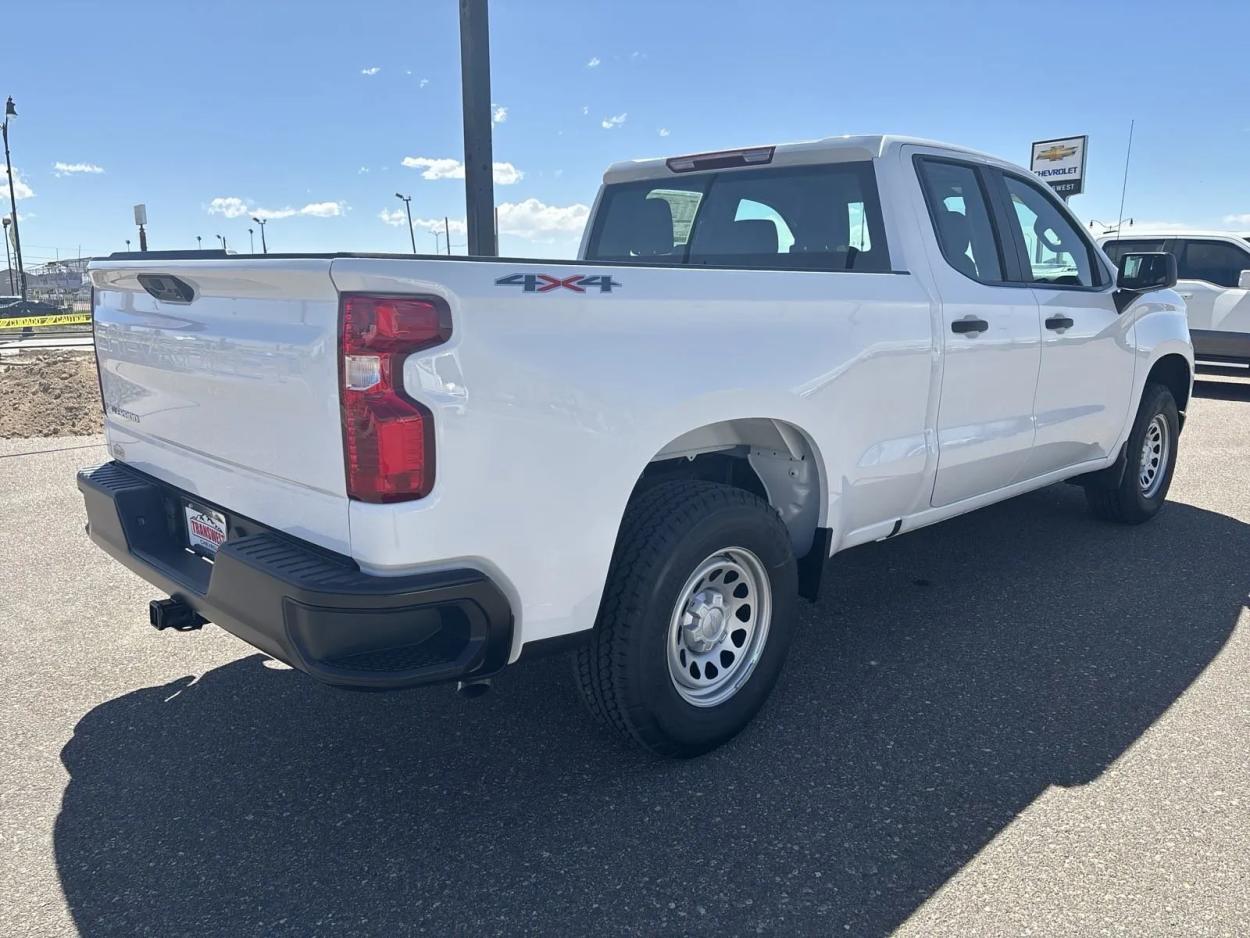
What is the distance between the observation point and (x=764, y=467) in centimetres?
345

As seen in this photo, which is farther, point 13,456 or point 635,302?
point 13,456

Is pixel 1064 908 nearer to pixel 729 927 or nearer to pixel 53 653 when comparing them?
pixel 729 927

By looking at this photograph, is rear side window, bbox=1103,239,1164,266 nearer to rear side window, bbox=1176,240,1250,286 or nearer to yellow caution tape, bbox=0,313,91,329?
rear side window, bbox=1176,240,1250,286

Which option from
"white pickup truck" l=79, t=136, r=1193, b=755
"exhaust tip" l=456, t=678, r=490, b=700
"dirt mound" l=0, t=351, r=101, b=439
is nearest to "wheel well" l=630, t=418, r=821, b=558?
"white pickup truck" l=79, t=136, r=1193, b=755

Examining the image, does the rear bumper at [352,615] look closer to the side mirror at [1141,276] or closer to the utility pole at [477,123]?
the utility pole at [477,123]

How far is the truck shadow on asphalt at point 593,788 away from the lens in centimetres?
239

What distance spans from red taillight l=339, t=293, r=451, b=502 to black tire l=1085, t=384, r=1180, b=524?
4.54 metres

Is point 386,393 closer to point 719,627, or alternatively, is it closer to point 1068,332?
point 719,627

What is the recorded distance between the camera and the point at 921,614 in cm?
430

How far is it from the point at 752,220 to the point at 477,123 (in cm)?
230

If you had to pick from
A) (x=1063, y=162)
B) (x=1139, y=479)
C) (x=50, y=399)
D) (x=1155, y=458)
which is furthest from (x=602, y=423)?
(x=1063, y=162)

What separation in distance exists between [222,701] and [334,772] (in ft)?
2.46

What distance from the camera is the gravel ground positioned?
7.79ft

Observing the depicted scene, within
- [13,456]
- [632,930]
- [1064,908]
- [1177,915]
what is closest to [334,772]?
[632,930]
